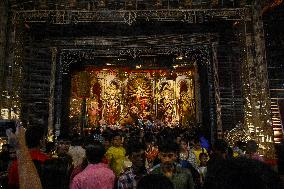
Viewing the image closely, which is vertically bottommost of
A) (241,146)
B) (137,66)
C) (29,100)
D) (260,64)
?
(241,146)

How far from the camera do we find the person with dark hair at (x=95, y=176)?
391 cm

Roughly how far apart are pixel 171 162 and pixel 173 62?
13.4 meters

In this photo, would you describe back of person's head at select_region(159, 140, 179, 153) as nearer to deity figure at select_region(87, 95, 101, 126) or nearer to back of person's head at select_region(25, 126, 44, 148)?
back of person's head at select_region(25, 126, 44, 148)

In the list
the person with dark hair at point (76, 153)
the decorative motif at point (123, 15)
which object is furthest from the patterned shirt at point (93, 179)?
the decorative motif at point (123, 15)

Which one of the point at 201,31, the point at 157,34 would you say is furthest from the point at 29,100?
the point at 201,31

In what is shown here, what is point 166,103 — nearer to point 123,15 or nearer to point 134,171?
point 123,15

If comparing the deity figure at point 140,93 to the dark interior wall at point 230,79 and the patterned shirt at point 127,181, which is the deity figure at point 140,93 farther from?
the patterned shirt at point 127,181

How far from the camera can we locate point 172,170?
4.00 m

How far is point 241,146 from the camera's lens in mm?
9117

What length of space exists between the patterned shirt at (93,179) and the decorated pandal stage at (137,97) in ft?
46.4

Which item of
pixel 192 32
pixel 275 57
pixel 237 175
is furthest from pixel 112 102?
pixel 237 175

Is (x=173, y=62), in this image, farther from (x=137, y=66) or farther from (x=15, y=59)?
(x=15, y=59)

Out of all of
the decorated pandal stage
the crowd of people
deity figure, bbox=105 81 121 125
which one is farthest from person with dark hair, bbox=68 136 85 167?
deity figure, bbox=105 81 121 125

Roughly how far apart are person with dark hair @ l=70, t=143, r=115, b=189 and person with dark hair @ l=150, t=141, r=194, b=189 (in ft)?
1.90
